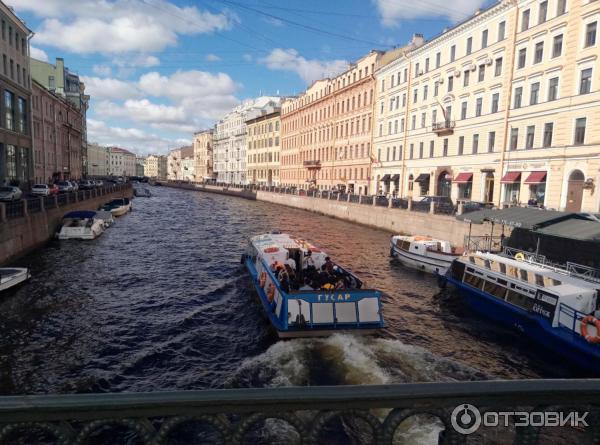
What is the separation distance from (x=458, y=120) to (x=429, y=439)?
3860 cm

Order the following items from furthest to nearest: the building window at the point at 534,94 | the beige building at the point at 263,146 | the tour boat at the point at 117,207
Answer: the beige building at the point at 263,146 → the tour boat at the point at 117,207 → the building window at the point at 534,94

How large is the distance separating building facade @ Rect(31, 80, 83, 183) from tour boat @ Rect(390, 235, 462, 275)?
44.7 metres

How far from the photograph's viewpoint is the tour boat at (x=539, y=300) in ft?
39.7

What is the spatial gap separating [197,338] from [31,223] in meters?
16.8

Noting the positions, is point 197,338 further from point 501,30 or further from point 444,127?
point 444,127

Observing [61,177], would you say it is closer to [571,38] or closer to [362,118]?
[362,118]

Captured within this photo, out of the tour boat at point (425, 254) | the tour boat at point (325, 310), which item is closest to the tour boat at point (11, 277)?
the tour boat at point (325, 310)

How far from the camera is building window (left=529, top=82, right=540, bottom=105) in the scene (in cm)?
3197

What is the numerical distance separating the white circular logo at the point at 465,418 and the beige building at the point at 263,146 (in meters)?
92.2

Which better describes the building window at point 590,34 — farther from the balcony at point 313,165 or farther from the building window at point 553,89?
the balcony at point 313,165

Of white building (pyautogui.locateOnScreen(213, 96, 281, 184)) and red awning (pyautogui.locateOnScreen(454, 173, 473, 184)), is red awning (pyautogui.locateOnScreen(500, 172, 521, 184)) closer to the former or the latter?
red awning (pyautogui.locateOnScreen(454, 173, 473, 184))

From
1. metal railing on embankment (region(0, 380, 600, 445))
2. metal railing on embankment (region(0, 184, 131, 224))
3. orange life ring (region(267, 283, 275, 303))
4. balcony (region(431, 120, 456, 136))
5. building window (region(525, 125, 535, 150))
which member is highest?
balcony (region(431, 120, 456, 136))

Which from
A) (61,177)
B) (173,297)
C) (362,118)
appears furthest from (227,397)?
(61,177)

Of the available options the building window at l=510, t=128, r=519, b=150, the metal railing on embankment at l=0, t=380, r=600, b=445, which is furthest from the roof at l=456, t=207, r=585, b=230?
the metal railing on embankment at l=0, t=380, r=600, b=445
